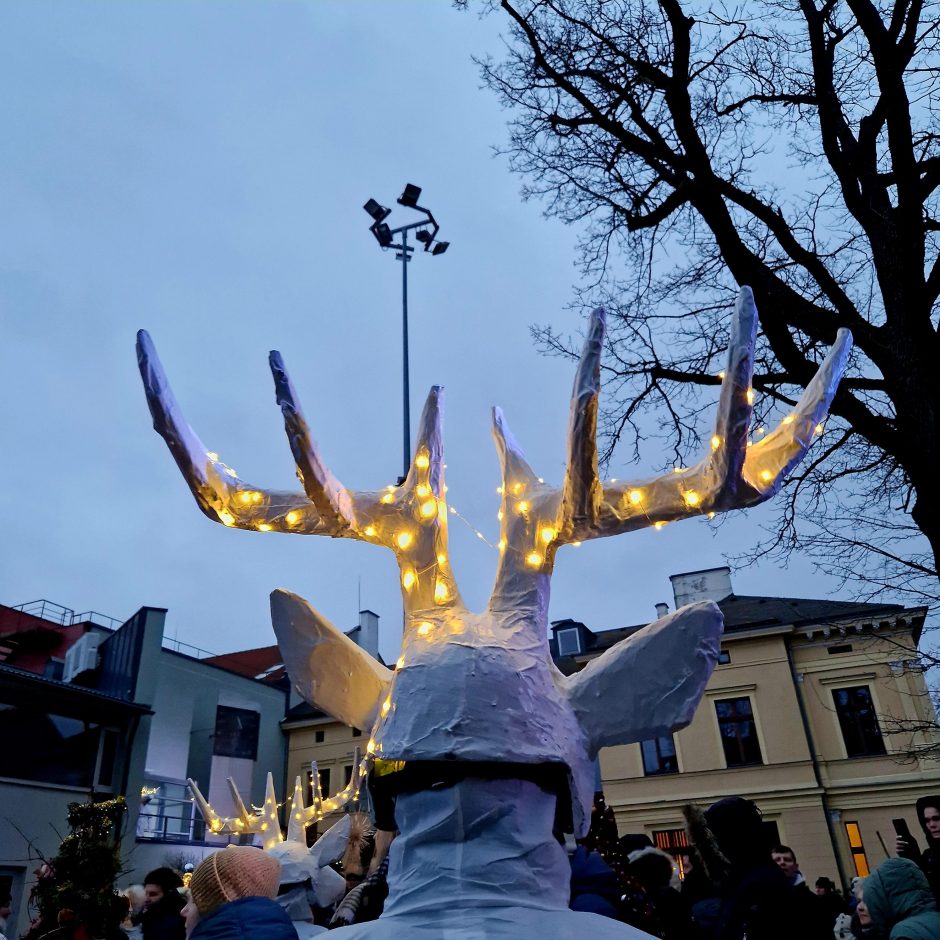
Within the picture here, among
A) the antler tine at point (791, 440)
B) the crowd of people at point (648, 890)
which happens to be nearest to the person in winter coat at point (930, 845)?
the crowd of people at point (648, 890)

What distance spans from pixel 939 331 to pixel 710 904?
13.1ft

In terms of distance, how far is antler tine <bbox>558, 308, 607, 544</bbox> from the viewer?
7.36 feet

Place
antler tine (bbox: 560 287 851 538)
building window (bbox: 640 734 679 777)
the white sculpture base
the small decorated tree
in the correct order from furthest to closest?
building window (bbox: 640 734 679 777), the small decorated tree, antler tine (bbox: 560 287 851 538), the white sculpture base

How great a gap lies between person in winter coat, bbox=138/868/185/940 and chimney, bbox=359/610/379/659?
23.7 metres

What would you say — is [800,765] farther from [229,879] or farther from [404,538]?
[404,538]

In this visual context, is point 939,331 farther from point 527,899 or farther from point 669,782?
point 669,782

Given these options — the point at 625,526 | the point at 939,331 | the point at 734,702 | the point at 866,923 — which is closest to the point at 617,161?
the point at 939,331

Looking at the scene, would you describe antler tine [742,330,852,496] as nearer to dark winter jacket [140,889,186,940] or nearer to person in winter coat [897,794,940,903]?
person in winter coat [897,794,940,903]

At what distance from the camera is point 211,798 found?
76.0ft

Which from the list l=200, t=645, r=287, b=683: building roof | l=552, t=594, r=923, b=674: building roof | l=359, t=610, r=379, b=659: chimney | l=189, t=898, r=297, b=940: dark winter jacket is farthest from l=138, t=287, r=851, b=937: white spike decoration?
l=200, t=645, r=287, b=683: building roof

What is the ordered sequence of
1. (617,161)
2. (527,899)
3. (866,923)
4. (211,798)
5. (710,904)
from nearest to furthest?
(527,899) → (710,904) → (866,923) → (617,161) → (211,798)

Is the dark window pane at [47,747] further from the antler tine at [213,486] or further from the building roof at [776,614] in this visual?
the antler tine at [213,486]

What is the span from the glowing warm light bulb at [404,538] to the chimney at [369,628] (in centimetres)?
2678

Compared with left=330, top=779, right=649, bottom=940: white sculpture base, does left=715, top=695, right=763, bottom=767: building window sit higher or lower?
higher
